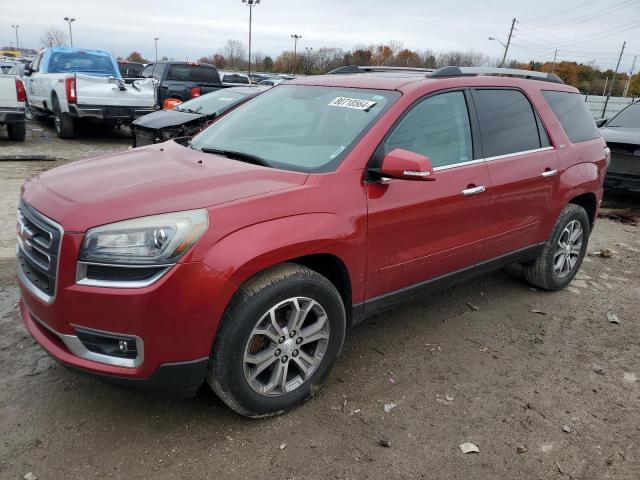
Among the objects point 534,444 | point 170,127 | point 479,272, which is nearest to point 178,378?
point 534,444

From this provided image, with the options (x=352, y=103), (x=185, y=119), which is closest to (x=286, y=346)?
(x=352, y=103)

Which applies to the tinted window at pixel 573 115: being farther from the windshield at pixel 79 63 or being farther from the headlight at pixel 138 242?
the windshield at pixel 79 63

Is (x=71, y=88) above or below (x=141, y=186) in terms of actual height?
below

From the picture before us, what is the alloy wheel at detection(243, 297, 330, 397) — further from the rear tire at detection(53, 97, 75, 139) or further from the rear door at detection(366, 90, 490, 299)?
the rear tire at detection(53, 97, 75, 139)

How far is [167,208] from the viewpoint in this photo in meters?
2.41

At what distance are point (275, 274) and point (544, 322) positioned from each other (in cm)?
264

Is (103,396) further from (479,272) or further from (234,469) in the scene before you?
(479,272)

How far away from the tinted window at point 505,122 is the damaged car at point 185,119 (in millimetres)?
4103

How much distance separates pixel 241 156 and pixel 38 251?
121 cm

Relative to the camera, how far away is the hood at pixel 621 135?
314 inches

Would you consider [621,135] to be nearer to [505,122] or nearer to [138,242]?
[505,122]

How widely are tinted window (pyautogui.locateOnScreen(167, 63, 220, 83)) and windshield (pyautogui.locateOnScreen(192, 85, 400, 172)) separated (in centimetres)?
1069

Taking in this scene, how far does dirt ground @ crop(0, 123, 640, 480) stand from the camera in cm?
253

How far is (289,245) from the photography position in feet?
8.51
